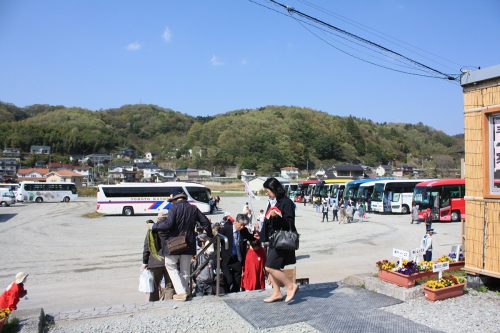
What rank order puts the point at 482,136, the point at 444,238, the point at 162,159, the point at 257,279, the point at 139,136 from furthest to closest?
the point at 139,136 < the point at 162,159 < the point at 444,238 < the point at 257,279 < the point at 482,136

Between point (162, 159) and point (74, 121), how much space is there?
5117 cm

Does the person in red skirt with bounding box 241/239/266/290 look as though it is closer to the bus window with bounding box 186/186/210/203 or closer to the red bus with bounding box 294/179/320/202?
the bus window with bounding box 186/186/210/203

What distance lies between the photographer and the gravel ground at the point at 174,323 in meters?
4.61

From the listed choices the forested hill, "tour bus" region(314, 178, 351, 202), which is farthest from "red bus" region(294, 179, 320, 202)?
the forested hill

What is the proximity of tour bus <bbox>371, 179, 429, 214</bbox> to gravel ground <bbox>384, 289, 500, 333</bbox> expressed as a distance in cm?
2583

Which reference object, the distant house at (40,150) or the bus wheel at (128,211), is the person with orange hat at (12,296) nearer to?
the bus wheel at (128,211)

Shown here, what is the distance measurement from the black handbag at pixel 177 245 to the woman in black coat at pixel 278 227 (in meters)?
1.11

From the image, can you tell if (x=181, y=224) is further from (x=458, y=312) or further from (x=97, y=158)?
(x=97, y=158)

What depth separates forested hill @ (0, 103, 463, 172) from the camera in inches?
5187

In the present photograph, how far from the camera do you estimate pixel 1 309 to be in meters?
4.43

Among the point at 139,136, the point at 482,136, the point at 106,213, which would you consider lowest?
the point at 106,213

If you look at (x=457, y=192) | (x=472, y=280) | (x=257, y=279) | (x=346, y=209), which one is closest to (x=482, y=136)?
(x=472, y=280)

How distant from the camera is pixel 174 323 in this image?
189 inches

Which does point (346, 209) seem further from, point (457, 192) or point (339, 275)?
point (339, 275)
